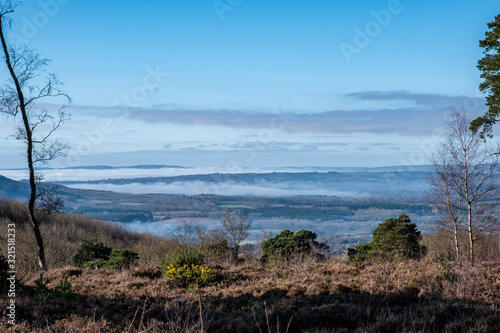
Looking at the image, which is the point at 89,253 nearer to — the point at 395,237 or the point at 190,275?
the point at 190,275

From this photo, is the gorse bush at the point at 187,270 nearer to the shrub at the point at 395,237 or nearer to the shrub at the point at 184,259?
the shrub at the point at 184,259

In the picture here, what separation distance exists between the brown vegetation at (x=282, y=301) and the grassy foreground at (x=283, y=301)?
2 cm

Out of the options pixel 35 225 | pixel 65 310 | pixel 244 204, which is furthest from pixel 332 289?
pixel 244 204

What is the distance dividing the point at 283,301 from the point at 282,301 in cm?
3

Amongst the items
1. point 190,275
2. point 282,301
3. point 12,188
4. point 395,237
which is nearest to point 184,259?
point 190,275

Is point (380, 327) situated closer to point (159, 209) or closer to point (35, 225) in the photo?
point (35, 225)

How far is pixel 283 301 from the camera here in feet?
28.1

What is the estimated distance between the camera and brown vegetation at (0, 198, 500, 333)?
6.55 meters

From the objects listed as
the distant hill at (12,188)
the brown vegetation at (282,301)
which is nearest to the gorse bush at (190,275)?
the brown vegetation at (282,301)

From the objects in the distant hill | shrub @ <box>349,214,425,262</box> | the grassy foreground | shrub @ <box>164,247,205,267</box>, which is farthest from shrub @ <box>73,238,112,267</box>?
the distant hill

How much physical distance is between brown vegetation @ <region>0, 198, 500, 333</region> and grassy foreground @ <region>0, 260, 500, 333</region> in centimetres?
2

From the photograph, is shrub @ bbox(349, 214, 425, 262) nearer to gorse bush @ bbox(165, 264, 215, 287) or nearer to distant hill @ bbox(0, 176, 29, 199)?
gorse bush @ bbox(165, 264, 215, 287)

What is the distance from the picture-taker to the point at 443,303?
7.87 meters

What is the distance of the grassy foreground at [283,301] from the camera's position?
6.54 meters
